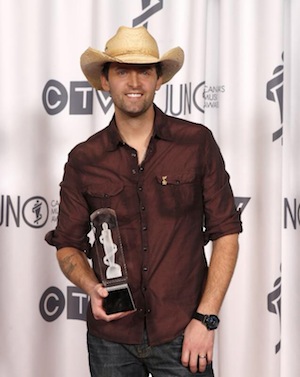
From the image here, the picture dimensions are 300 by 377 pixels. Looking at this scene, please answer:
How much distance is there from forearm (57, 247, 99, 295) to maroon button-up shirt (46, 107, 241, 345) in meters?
0.10

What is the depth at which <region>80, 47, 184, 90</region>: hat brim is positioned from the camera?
58.7 inches

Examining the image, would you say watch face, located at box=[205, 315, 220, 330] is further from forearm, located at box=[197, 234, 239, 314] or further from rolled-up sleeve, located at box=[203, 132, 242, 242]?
rolled-up sleeve, located at box=[203, 132, 242, 242]

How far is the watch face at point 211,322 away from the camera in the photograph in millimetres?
1400

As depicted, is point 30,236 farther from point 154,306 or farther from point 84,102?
point 154,306

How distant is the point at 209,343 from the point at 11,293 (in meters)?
1.26

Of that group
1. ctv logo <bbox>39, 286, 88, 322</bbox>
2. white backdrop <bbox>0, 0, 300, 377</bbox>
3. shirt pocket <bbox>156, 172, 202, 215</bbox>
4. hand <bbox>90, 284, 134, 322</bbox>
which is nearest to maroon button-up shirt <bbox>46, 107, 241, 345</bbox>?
shirt pocket <bbox>156, 172, 202, 215</bbox>

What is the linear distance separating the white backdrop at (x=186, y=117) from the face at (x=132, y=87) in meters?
0.82

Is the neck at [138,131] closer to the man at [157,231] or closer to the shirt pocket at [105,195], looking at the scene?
the man at [157,231]

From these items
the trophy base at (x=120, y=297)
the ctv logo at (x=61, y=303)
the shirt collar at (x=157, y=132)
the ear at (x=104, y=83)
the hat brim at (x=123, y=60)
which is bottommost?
the ctv logo at (x=61, y=303)

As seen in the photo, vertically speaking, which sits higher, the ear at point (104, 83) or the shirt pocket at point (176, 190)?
the ear at point (104, 83)

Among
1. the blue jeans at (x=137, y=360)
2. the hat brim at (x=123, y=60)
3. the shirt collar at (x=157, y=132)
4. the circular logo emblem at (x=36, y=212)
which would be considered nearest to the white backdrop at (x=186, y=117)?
the circular logo emblem at (x=36, y=212)

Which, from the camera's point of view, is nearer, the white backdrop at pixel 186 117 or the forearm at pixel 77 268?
the forearm at pixel 77 268

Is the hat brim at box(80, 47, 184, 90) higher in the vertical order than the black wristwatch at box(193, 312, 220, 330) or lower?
higher

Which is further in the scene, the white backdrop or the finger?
the white backdrop
